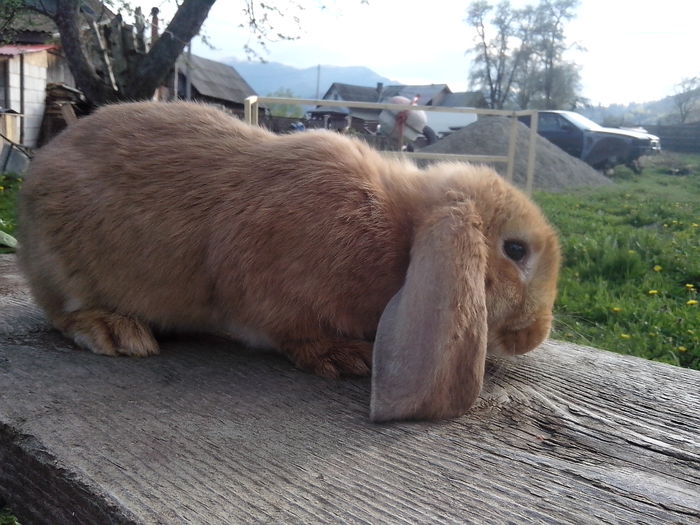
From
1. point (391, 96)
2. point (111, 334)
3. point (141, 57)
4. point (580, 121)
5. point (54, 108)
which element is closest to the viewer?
point (111, 334)

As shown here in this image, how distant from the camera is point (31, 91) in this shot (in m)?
11.8

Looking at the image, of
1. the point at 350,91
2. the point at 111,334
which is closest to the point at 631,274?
the point at 111,334

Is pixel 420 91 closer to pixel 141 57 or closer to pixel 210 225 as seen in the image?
pixel 141 57

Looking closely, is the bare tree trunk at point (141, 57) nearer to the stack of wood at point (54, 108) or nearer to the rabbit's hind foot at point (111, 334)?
the stack of wood at point (54, 108)

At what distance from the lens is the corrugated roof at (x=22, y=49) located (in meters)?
11.1

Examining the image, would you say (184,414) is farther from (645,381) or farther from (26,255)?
(645,381)

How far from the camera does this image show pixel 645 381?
5.19 ft

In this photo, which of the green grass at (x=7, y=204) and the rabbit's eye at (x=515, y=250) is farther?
the green grass at (x=7, y=204)

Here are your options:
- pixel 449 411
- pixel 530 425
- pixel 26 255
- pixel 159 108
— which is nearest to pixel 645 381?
pixel 530 425

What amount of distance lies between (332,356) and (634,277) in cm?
355

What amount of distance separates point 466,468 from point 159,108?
127cm

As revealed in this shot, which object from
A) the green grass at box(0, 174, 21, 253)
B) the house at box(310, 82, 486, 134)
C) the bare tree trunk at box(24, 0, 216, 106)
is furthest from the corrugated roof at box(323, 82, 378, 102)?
the bare tree trunk at box(24, 0, 216, 106)

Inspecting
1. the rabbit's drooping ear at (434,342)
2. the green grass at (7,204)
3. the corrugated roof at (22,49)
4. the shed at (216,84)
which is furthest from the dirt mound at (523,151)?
the shed at (216,84)

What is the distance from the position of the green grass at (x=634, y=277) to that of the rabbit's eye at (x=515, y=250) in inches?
16.4
